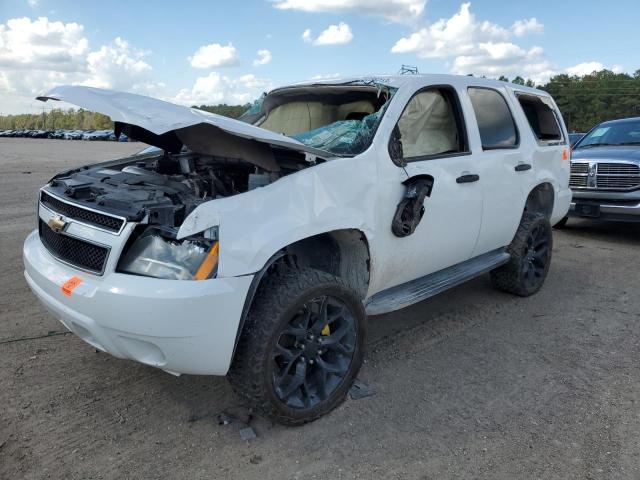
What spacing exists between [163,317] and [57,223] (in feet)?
3.09

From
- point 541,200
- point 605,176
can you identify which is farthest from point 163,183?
point 605,176

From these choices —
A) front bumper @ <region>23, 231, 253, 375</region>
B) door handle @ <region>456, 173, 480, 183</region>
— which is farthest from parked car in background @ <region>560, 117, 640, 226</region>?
front bumper @ <region>23, 231, 253, 375</region>

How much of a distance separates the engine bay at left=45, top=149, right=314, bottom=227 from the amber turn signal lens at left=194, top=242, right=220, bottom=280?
0.26 meters

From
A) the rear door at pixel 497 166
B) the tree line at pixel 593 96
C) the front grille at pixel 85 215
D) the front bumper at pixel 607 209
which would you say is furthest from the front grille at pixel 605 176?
the tree line at pixel 593 96

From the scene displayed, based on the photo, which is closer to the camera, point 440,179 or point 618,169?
point 440,179

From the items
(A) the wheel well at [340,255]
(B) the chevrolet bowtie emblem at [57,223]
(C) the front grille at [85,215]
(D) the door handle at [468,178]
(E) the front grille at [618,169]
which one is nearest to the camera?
(C) the front grille at [85,215]

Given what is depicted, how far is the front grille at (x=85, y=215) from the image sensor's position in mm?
2643

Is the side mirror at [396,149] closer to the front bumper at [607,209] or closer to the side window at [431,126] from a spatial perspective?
the side window at [431,126]

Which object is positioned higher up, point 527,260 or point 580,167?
point 580,167

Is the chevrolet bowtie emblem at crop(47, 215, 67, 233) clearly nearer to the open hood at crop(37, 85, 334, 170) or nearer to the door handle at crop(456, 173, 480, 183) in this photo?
the open hood at crop(37, 85, 334, 170)

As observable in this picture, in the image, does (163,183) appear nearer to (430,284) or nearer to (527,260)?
(430,284)

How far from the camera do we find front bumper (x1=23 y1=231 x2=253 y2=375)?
2.44 metres

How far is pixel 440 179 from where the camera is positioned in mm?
3730

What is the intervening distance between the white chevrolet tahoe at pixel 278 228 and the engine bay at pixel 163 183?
0.04 ft
